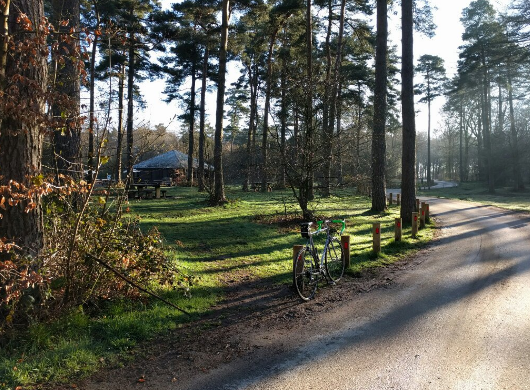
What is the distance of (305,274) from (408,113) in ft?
34.8

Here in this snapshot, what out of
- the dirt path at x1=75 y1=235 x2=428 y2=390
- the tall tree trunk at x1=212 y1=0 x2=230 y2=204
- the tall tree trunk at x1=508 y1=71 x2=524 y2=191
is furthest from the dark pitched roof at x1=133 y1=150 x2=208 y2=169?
the dirt path at x1=75 y1=235 x2=428 y2=390

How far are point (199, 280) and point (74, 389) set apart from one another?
3480 mm

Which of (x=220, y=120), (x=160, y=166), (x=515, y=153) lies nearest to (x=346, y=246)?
(x=220, y=120)

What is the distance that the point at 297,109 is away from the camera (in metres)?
12.3

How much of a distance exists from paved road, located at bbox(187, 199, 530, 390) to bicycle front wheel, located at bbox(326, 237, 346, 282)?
89 centimetres

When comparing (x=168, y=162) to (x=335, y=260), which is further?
(x=168, y=162)

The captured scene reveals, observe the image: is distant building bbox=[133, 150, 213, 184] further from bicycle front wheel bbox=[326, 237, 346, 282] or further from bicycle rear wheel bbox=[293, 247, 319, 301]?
bicycle rear wheel bbox=[293, 247, 319, 301]

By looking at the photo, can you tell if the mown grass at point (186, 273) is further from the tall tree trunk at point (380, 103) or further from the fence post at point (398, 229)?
the tall tree trunk at point (380, 103)

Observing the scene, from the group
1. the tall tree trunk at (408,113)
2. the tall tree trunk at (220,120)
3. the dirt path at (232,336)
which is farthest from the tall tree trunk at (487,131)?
the dirt path at (232,336)

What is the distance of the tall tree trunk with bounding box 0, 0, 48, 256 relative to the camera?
14.3 ft

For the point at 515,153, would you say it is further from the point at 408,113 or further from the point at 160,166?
the point at 160,166

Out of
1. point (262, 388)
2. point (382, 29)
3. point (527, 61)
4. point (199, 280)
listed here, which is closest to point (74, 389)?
point (262, 388)

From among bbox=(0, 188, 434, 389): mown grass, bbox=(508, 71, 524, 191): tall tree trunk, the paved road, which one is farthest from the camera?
bbox=(508, 71, 524, 191): tall tree trunk

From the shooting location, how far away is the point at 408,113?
14688 mm
